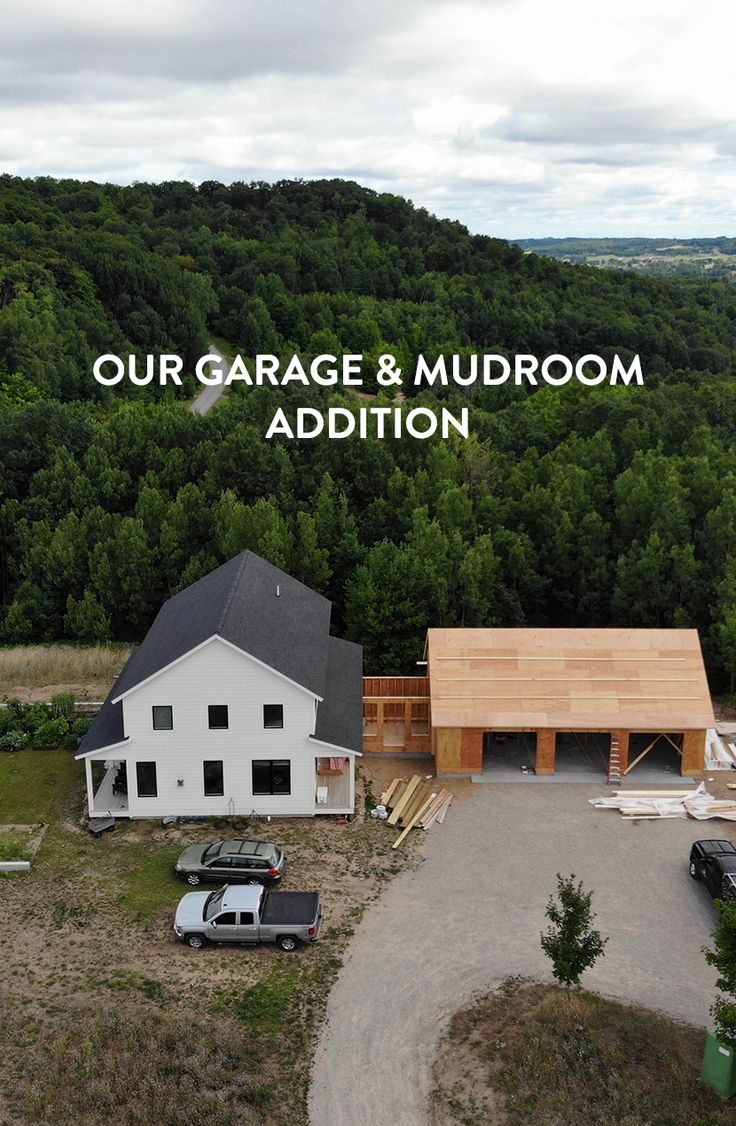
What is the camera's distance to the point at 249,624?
26328 millimetres

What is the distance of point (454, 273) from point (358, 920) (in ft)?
296

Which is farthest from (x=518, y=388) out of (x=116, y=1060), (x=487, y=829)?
(x=116, y=1060)

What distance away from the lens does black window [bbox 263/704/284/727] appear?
2523 centimetres

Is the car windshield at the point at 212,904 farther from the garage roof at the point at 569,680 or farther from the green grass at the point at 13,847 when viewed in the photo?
the garage roof at the point at 569,680

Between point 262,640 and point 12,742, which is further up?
point 262,640

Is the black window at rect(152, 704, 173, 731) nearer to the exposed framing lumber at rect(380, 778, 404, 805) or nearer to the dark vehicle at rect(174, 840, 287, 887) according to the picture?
the dark vehicle at rect(174, 840, 287, 887)

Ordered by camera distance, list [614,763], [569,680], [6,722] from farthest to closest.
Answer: [6,722], [569,680], [614,763]

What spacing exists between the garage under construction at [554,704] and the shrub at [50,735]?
33.0ft

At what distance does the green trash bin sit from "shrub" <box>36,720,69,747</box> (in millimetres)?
21442

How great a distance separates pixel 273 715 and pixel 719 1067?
44.6ft

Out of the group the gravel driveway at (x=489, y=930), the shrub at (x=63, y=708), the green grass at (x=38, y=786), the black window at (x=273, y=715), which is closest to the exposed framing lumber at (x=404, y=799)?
the gravel driveway at (x=489, y=930)

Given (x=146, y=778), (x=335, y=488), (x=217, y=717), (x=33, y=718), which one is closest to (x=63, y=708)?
(x=33, y=718)

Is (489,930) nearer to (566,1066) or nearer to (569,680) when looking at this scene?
(566,1066)

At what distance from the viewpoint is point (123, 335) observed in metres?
75.6
